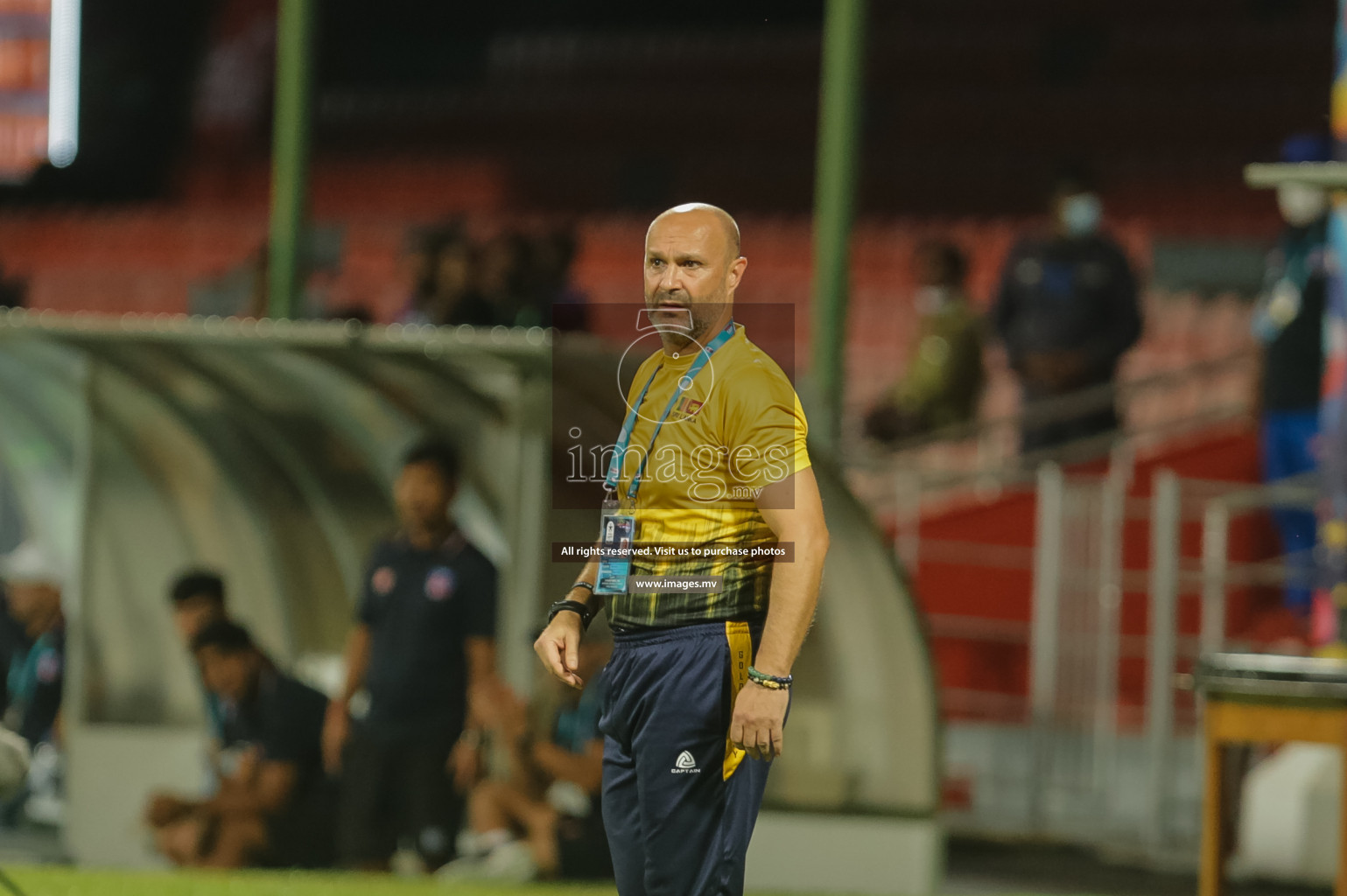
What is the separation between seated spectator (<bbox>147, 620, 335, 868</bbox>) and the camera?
6.82 metres

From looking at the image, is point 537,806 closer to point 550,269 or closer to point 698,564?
point 550,269

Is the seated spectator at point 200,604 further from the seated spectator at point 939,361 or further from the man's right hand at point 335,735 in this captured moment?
the seated spectator at point 939,361

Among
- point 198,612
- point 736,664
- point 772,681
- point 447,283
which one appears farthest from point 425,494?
point 772,681

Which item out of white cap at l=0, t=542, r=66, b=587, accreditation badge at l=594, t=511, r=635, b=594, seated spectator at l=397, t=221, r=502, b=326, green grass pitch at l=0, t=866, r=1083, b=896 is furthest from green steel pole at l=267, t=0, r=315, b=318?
accreditation badge at l=594, t=511, r=635, b=594

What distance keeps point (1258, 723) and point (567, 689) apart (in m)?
2.75

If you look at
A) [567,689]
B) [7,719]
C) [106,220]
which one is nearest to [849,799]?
[567,689]

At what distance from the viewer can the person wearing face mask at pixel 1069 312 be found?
9.98 meters

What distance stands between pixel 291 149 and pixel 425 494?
165 centimetres

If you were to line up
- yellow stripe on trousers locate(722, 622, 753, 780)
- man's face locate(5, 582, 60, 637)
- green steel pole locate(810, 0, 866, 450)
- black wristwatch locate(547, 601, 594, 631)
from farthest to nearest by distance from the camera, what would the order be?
man's face locate(5, 582, 60, 637) → green steel pole locate(810, 0, 866, 450) → black wristwatch locate(547, 601, 594, 631) → yellow stripe on trousers locate(722, 622, 753, 780)

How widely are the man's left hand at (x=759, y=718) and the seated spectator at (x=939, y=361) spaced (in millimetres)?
8194

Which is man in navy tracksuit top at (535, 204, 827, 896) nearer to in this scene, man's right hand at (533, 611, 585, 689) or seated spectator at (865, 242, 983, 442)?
man's right hand at (533, 611, 585, 689)

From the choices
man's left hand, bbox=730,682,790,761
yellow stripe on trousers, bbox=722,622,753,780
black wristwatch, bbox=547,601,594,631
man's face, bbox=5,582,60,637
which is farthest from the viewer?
man's face, bbox=5,582,60,637

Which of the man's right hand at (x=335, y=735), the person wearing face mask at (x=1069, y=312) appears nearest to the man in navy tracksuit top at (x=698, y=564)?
the man's right hand at (x=335, y=735)

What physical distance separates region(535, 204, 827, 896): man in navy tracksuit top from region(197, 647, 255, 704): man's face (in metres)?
4.08
